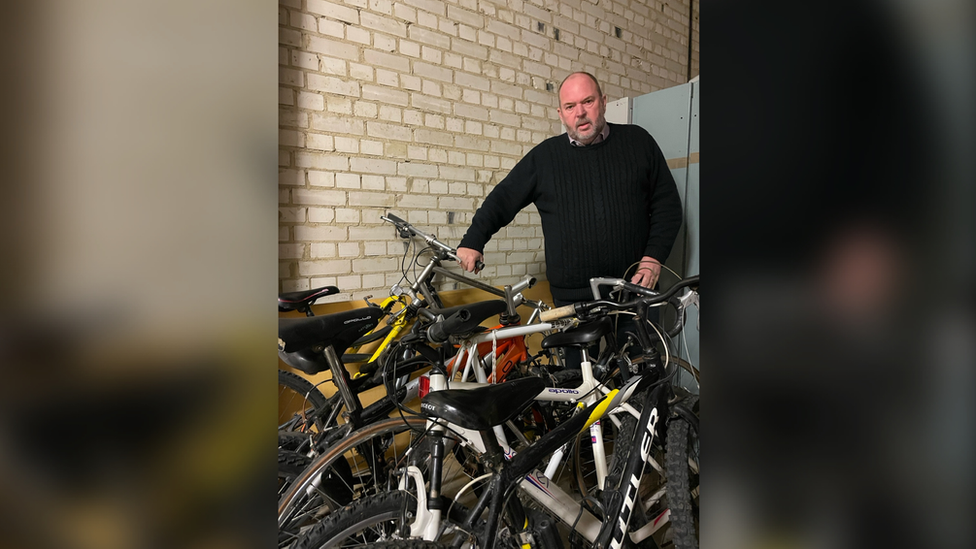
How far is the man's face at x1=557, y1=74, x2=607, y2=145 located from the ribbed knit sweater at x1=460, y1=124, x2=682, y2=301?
7 centimetres

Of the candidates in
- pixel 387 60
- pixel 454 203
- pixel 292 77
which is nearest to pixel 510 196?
pixel 454 203

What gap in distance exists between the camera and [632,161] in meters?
2.47

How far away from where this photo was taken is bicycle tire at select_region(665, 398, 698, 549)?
48.8 inches

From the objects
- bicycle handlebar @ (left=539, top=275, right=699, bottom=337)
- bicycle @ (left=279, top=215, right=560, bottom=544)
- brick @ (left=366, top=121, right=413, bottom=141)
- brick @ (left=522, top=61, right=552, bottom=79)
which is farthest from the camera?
brick @ (left=522, top=61, right=552, bottom=79)

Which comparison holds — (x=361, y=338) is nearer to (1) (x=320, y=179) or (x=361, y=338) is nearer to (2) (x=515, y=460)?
(1) (x=320, y=179)

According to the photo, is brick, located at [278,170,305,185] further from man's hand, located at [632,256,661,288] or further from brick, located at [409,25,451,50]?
man's hand, located at [632,256,661,288]

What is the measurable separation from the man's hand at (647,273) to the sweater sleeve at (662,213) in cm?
24

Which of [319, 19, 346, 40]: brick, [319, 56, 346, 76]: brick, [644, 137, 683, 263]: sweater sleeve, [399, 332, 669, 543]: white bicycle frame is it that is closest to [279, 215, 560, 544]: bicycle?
[399, 332, 669, 543]: white bicycle frame

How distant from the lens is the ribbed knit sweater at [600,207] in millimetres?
2465

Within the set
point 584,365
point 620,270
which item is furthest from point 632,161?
point 584,365
